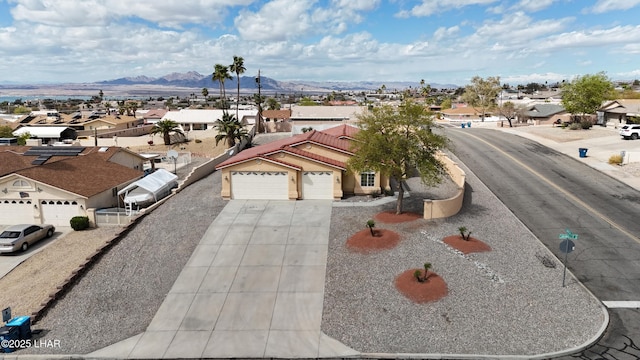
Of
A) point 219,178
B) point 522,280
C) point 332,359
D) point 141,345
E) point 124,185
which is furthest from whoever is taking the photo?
point 219,178

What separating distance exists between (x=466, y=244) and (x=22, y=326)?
1991 cm

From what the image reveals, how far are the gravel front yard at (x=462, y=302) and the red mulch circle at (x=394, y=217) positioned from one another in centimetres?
159

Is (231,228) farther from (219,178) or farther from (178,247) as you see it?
(219,178)

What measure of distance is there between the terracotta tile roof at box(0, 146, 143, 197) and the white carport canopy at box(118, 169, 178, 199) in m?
1.64

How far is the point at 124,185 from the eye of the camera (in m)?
34.4

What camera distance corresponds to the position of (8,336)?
1581 cm

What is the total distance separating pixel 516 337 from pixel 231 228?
16.1 metres

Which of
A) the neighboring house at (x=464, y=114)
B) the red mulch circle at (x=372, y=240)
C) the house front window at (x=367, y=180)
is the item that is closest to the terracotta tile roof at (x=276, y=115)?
the neighboring house at (x=464, y=114)

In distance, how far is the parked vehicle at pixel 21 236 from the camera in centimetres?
2527

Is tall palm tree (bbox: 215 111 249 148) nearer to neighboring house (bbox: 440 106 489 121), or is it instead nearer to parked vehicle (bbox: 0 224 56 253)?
parked vehicle (bbox: 0 224 56 253)

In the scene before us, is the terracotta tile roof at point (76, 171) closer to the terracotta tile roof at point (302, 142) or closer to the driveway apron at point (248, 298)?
the terracotta tile roof at point (302, 142)

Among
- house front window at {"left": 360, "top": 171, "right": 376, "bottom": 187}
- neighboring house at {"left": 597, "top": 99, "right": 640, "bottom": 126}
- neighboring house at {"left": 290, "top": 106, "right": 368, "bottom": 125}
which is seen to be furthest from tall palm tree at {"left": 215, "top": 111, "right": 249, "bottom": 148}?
neighboring house at {"left": 597, "top": 99, "right": 640, "bottom": 126}

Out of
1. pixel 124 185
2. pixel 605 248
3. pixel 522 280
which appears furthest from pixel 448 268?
pixel 124 185

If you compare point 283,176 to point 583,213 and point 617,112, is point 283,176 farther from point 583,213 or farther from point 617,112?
point 617,112
